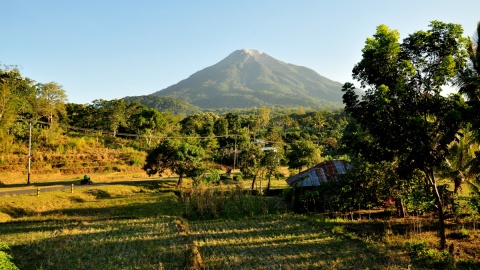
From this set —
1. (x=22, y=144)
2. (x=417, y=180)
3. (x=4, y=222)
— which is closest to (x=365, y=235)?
(x=417, y=180)

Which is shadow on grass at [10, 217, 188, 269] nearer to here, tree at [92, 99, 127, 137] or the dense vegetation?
the dense vegetation

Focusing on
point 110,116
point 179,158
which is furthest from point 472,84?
point 110,116

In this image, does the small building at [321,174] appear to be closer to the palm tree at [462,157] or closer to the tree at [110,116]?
the palm tree at [462,157]

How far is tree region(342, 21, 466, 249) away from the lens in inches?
415

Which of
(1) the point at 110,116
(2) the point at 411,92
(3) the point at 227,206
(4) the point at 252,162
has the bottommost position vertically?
(3) the point at 227,206

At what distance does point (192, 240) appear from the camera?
13195 millimetres

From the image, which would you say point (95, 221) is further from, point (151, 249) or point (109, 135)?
point (109, 135)

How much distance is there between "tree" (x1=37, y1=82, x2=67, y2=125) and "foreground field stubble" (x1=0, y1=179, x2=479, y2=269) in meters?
30.8

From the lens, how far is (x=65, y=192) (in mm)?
22781

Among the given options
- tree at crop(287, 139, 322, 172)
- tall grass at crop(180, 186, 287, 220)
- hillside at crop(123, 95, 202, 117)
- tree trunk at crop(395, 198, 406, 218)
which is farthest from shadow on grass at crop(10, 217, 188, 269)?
hillside at crop(123, 95, 202, 117)

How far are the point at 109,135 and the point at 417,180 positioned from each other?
46.9 meters

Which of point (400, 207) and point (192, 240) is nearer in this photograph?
point (192, 240)

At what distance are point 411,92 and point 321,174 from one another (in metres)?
12.0

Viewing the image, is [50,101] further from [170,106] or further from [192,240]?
[170,106]
